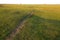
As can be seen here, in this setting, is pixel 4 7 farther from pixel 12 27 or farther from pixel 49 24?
pixel 49 24

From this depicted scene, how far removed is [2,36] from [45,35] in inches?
36.3

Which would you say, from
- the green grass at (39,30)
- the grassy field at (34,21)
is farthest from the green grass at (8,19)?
the green grass at (39,30)

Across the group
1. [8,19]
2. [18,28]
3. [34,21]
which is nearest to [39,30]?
[34,21]

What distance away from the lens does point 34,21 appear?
285 cm

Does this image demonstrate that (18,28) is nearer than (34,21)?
Yes

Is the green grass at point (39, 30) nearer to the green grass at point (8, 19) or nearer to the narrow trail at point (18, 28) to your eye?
the narrow trail at point (18, 28)

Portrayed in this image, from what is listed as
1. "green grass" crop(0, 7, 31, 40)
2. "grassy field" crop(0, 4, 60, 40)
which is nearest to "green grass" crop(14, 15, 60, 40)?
"grassy field" crop(0, 4, 60, 40)

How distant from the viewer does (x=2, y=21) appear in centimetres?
279

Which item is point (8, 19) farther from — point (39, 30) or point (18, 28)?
point (39, 30)

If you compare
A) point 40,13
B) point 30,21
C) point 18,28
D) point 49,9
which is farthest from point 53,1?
point 18,28

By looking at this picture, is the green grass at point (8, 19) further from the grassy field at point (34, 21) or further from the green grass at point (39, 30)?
the green grass at point (39, 30)

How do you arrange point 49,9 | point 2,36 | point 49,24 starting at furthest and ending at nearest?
point 49,9 < point 49,24 < point 2,36

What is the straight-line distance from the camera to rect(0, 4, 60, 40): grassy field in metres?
2.68

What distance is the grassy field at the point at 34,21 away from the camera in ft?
8.80
